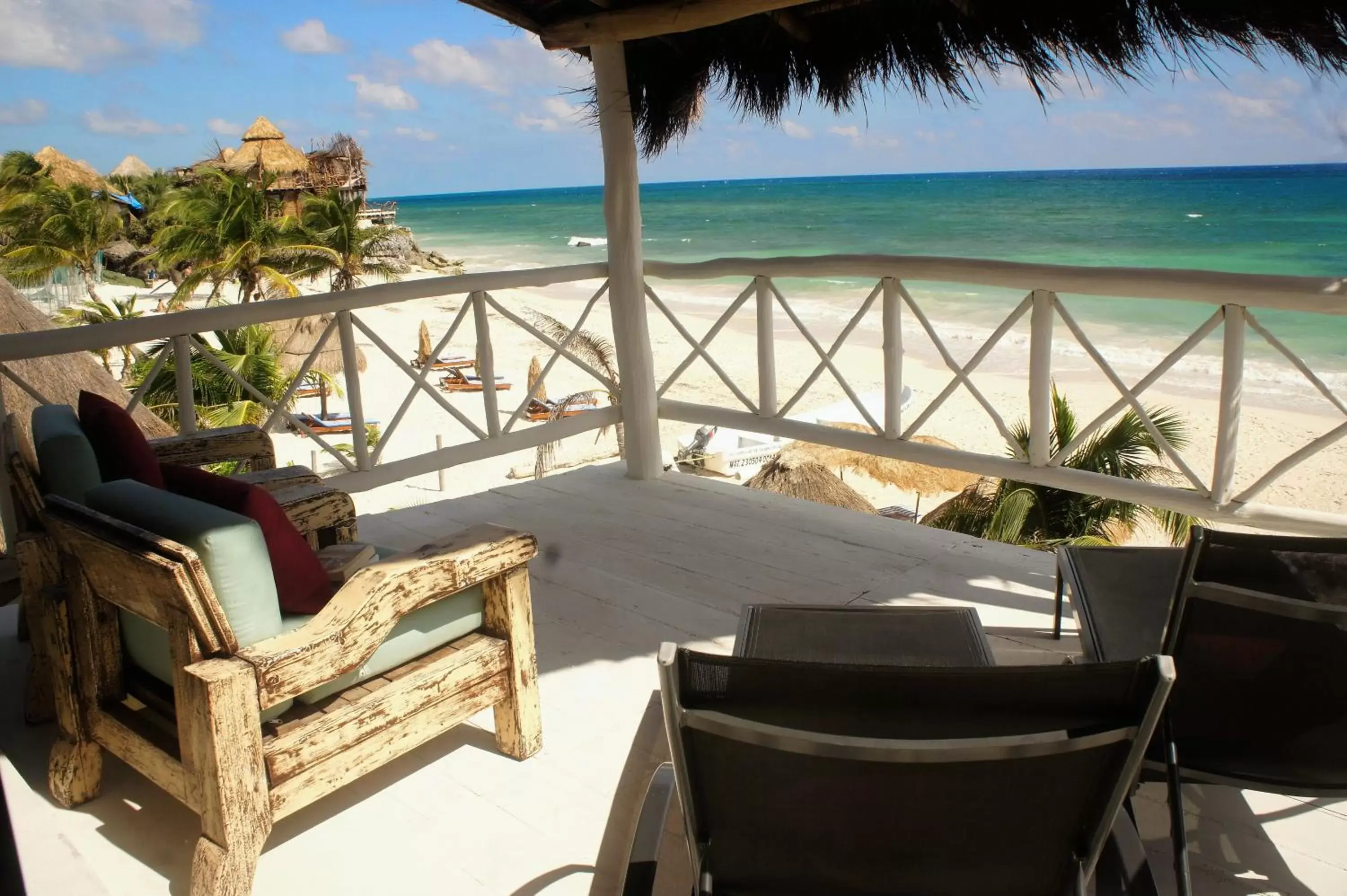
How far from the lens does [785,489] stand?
21.3 ft

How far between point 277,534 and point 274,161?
1339 inches

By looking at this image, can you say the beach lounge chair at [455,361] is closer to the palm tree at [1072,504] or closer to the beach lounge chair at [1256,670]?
the palm tree at [1072,504]

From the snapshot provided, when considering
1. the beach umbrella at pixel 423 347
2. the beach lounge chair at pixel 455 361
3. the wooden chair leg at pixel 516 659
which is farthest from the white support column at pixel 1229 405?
the beach umbrella at pixel 423 347

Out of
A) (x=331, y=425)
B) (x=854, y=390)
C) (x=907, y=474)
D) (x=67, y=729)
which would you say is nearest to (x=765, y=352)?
(x=67, y=729)

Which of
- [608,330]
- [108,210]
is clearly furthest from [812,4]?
[108,210]

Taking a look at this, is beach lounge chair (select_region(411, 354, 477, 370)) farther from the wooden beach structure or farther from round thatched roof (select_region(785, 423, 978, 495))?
the wooden beach structure

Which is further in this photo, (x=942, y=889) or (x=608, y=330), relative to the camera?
(x=608, y=330)

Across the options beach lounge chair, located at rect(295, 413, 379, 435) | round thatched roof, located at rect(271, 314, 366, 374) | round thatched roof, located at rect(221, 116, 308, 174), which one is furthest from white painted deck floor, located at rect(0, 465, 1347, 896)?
round thatched roof, located at rect(221, 116, 308, 174)

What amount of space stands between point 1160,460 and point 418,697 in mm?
8103

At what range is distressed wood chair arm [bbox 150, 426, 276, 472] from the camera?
3086 millimetres

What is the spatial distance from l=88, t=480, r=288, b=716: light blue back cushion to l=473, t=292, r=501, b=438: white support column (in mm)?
2344

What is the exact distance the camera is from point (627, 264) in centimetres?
445

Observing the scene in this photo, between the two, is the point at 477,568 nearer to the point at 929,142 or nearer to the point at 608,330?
the point at 608,330

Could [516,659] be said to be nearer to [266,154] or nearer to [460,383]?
[460,383]
